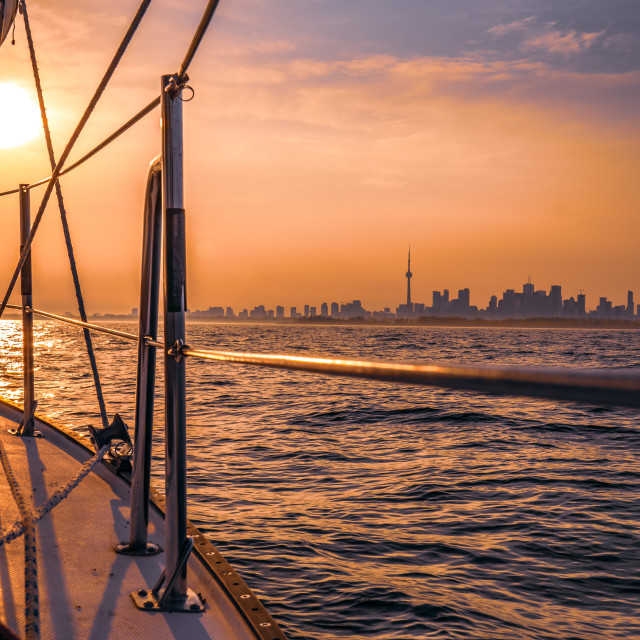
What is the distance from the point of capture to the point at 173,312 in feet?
7.26

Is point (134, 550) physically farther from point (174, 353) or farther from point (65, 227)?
point (65, 227)

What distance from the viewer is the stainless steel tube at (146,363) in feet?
8.80

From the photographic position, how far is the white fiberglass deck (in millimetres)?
2082

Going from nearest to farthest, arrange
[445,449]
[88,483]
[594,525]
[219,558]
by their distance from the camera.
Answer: [219,558] < [88,483] < [594,525] < [445,449]

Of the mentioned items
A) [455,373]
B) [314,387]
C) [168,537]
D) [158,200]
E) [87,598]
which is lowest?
[314,387]

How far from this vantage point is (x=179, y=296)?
7.27 ft

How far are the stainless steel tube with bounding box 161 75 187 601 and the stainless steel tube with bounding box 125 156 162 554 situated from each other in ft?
1.59

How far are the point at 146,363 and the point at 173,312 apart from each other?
590mm

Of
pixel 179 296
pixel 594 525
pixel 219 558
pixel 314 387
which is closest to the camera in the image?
pixel 179 296

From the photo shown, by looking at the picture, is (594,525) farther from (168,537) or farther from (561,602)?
(168,537)

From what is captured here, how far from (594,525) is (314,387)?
69.3 ft

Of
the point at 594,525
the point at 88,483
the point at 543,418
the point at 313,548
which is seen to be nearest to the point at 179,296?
the point at 88,483

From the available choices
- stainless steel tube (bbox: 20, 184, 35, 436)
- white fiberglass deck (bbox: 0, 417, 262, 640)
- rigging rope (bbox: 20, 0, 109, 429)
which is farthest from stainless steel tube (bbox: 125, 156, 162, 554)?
stainless steel tube (bbox: 20, 184, 35, 436)

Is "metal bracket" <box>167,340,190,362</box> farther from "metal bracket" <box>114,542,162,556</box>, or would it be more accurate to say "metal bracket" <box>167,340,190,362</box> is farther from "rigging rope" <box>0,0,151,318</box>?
"rigging rope" <box>0,0,151,318</box>
